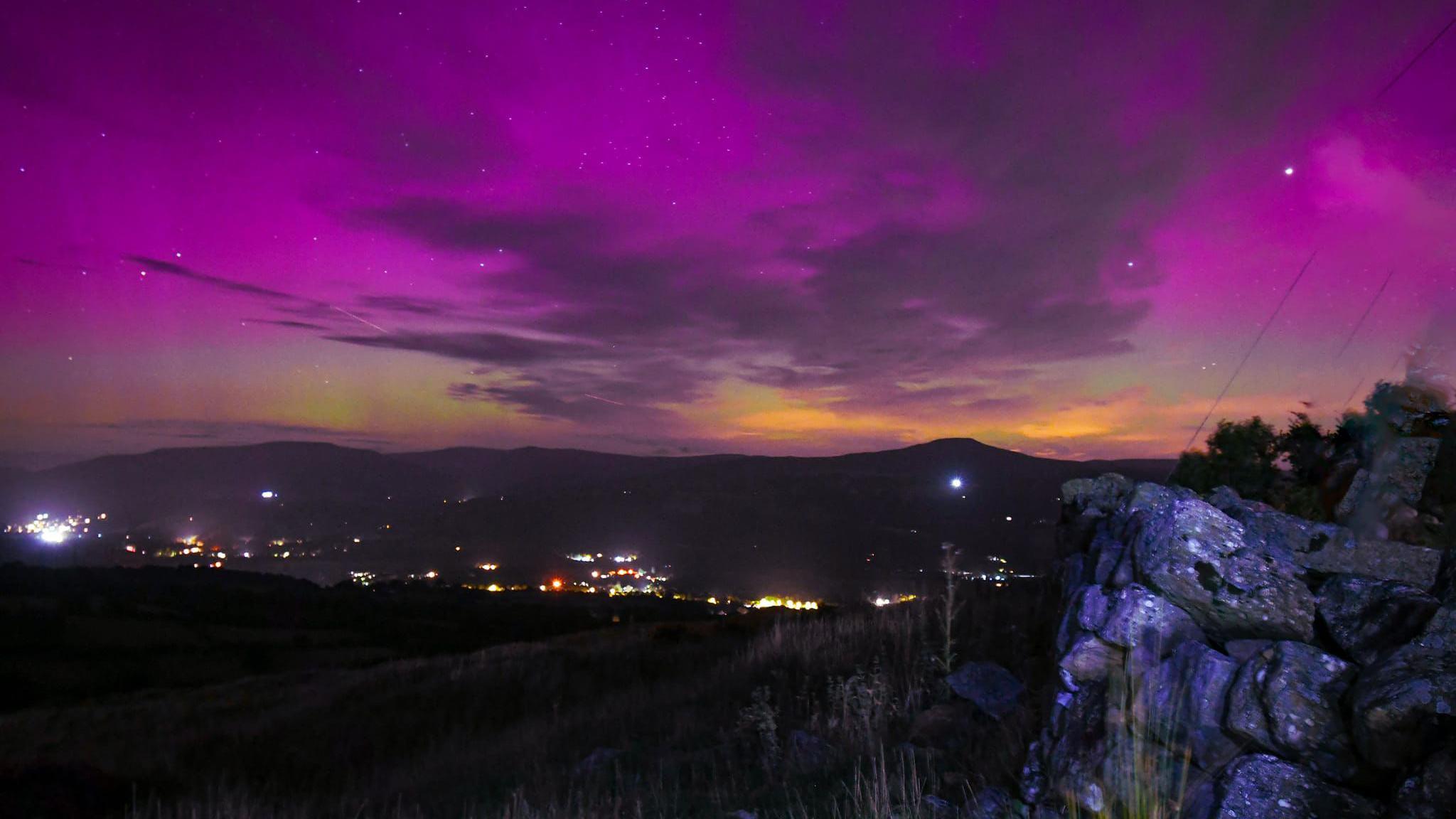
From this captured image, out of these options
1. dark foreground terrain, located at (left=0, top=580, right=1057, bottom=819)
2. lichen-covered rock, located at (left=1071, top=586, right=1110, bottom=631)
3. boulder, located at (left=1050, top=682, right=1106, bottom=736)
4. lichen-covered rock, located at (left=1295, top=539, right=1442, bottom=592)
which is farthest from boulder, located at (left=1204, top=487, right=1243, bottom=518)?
boulder, located at (left=1050, top=682, right=1106, bottom=736)

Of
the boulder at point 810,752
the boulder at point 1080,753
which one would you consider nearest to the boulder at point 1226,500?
the boulder at point 1080,753

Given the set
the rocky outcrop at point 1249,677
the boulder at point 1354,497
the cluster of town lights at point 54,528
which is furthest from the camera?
the cluster of town lights at point 54,528

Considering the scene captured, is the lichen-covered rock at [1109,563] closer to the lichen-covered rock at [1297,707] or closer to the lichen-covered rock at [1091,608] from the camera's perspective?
the lichen-covered rock at [1091,608]

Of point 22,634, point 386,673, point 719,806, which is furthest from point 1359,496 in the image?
point 22,634

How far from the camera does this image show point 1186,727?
14.9 feet

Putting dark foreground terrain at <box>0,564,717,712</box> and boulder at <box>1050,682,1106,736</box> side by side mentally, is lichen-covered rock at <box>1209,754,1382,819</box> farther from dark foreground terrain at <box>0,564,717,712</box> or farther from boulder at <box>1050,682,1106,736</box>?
dark foreground terrain at <box>0,564,717,712</box>

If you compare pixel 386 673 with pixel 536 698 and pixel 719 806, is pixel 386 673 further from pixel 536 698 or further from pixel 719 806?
pixel 719 806

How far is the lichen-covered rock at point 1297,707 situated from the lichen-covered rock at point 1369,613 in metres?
0.30

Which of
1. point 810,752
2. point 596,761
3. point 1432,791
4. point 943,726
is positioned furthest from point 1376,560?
point 596,761

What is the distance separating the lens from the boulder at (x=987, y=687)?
7.62 metres

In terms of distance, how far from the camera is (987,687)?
8102 millimetres

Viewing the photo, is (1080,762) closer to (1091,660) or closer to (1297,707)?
(1091,660)

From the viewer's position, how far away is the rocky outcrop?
3719 millimetres

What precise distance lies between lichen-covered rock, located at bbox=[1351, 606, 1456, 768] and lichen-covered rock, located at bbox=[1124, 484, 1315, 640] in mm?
1051
